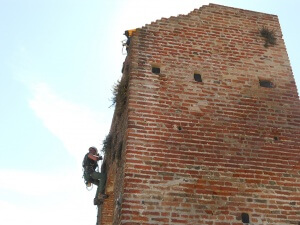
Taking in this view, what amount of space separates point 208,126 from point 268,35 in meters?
3.01

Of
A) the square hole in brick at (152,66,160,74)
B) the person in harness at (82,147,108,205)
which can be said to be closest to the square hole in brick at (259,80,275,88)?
the square hole in brick at (152,66,160,74)

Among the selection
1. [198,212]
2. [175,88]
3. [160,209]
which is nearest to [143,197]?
[160,209]

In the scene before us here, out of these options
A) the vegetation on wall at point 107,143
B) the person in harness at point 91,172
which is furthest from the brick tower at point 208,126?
the vegetation on wall at point 107,143

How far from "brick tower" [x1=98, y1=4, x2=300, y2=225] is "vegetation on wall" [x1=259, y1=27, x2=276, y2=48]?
2 cm

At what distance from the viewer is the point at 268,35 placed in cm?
757

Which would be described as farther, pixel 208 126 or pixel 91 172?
pixel 91 172

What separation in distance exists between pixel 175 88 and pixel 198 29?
68.1 inches

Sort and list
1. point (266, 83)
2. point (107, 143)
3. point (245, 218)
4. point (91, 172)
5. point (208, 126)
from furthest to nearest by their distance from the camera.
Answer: point (107, 143) → point (91, 172) → point (266, 83) → point (208, 126) → point (245, 218)

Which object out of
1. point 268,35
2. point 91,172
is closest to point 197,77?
point 268,35

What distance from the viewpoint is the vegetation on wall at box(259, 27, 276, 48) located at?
748 centimetres

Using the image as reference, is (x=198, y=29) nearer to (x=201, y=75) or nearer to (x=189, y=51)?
(x=189, y=51)

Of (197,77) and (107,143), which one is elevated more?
(197,77)

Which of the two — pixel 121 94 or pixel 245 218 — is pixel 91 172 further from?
pixel 245 218

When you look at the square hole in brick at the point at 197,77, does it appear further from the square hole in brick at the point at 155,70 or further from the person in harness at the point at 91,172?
the person in harness at the point at 91,172
